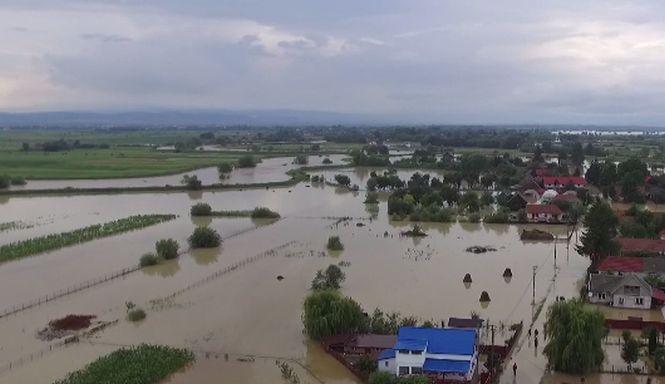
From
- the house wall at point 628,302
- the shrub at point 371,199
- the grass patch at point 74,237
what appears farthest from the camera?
the shrub at point 371,199

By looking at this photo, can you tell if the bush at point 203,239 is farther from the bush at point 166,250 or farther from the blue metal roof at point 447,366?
the blue metal roof at point 447,366

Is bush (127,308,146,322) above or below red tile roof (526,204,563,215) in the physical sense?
below

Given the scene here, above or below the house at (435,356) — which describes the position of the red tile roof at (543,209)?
above

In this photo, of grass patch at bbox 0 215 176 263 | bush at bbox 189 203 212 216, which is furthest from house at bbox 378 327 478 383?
bush at bbox 189 203 212 216

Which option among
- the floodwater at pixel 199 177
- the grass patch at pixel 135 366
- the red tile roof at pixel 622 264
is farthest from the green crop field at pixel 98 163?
the red tile roof at pixel 622 264

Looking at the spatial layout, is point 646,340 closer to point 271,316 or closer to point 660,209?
point 271,316

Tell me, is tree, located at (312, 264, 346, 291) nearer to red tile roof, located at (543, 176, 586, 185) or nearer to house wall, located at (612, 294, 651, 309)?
house wall, located at (612, 294, 651, 309)

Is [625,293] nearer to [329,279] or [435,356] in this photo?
[435,356]
